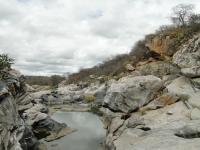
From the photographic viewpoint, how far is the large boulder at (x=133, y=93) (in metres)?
35.3

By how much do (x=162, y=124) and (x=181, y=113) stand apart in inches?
95.1

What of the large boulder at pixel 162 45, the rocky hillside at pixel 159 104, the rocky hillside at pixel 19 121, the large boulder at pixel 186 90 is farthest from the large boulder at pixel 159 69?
the rocky hillside at pixel 19 121

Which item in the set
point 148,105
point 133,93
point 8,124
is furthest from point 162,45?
point 8,124

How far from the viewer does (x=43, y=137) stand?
5331 cm

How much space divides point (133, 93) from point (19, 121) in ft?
45.5

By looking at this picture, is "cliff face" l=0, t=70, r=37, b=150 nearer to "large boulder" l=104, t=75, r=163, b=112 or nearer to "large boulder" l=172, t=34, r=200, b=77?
"large boulder" l=104, t=75, r=163, b=112

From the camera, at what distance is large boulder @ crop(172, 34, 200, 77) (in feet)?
116

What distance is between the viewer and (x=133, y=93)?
119ft

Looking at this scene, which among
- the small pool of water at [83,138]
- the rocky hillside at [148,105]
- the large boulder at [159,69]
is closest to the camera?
the rocky hillside at [148,105]

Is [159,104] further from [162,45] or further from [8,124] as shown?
[162,45]

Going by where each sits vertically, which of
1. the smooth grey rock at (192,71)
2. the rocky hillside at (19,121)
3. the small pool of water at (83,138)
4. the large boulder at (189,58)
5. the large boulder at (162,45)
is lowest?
the small pool of water at (83,138)

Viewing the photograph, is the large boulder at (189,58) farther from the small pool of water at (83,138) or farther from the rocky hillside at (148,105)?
the small pool of water at (83,138)

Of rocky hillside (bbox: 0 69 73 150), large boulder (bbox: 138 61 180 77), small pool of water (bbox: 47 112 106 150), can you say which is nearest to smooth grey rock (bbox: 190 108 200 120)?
large boulder (bbox: 138 61 180 77)

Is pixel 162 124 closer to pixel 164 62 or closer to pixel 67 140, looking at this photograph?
pixel 164 62
